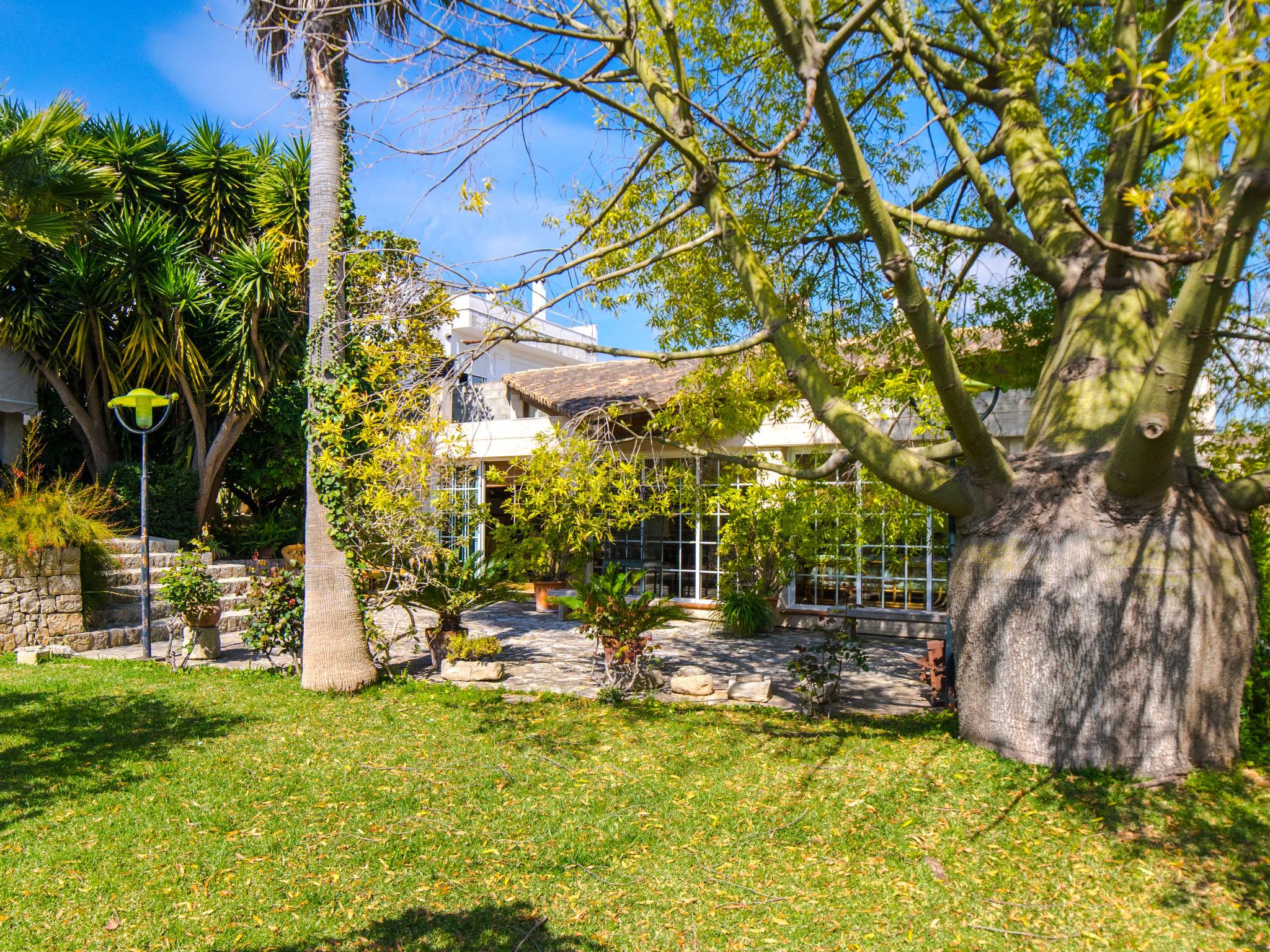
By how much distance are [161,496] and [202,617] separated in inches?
223

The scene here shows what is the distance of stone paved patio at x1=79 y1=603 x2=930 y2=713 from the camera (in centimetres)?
814

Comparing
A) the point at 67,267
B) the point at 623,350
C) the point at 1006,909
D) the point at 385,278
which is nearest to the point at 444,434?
the point at 385,278

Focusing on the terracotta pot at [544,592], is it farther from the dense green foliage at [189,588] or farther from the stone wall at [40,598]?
the stone wall at [40,598]

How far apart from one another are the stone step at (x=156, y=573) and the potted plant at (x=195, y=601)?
0.75 meters

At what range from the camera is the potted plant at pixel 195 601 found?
9500mm

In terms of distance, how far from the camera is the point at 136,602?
38.0 ft

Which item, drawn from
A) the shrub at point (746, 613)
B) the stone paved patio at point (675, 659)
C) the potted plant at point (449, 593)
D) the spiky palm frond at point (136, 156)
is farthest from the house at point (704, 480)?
the spiky palm frond at point (136, 156)

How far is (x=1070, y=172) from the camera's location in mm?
7348

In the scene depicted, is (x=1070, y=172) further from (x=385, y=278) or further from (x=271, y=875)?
(x=271, y=875)

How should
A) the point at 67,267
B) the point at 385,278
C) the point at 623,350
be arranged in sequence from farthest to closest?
the point at 67,267 → the point at 385,278 → the point at 623,350

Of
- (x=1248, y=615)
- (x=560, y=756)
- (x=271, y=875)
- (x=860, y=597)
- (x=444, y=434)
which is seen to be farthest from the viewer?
(x=860, y=597)

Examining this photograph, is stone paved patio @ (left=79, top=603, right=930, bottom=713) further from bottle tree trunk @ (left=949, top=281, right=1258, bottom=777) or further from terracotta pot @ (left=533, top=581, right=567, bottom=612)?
bottle tree trunk @ (left=949, top=281, right=1258, bottom=777)

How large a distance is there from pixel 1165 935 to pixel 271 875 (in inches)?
159

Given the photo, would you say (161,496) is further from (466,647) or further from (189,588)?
(466,647)
